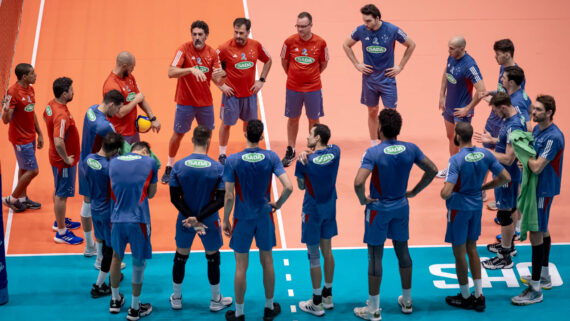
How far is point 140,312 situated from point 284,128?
609cm

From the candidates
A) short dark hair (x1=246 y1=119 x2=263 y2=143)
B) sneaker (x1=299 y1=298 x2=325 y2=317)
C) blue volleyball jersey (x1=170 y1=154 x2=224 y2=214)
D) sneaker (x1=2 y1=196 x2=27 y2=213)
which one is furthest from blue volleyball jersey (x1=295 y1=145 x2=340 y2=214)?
sneaker (x1=2 y1=196 x2=27 y2=213)

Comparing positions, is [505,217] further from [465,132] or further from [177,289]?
[177,289]

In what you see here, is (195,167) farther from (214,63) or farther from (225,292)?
(214,63)

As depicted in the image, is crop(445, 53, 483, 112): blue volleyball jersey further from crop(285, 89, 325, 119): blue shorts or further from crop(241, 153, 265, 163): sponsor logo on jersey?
crop(241, 153, 265, 163): sponsor logo on jersey

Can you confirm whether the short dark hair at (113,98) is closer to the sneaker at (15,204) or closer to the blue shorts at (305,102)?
the sneaker at (15,204)

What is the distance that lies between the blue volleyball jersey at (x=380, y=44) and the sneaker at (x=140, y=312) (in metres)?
5.87

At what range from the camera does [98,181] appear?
9.13 metres

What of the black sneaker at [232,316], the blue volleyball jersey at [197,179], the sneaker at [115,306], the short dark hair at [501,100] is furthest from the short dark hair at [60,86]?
the short dark hair at [501,100]

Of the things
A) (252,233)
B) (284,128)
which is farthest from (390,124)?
(284,128)

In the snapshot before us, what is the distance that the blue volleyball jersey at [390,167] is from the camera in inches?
339

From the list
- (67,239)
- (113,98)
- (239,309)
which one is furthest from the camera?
(67,239)

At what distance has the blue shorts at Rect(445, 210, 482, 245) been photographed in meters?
8.99

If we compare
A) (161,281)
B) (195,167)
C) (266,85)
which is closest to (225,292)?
(161,281)

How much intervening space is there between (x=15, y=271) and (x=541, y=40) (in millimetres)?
12615
